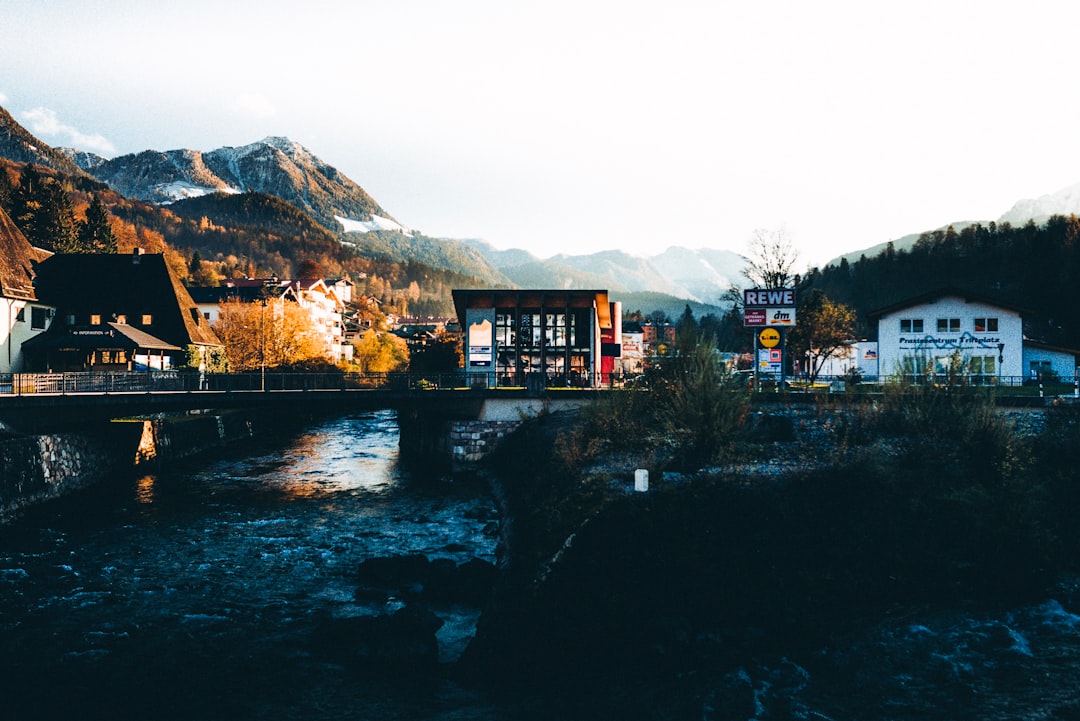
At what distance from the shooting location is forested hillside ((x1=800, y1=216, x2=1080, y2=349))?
89.1 meters

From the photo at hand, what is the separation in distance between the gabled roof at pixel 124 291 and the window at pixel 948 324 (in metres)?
66.0

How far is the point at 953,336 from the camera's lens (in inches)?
2141

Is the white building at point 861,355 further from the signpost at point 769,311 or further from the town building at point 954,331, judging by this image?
the signpost at point 769,311

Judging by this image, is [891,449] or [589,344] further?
[589,344]

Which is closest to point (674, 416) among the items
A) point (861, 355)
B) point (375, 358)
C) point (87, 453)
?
point (87, 453)

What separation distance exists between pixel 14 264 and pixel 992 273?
164 metres

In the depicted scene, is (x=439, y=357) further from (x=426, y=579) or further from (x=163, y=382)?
(x=426, y=579)

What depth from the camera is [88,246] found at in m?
103

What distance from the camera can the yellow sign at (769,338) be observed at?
41312 mm

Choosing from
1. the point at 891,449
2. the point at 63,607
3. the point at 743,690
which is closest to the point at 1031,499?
the point at 891,449

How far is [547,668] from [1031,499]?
18.7 m

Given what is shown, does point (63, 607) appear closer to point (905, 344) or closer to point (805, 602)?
point (805, 602)

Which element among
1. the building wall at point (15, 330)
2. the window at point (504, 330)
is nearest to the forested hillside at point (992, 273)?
the window at point (504, 330)

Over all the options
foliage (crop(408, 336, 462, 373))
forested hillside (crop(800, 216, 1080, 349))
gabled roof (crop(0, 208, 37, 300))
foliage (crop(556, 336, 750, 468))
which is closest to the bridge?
foliage (crop(556, 336, 750, 468))
